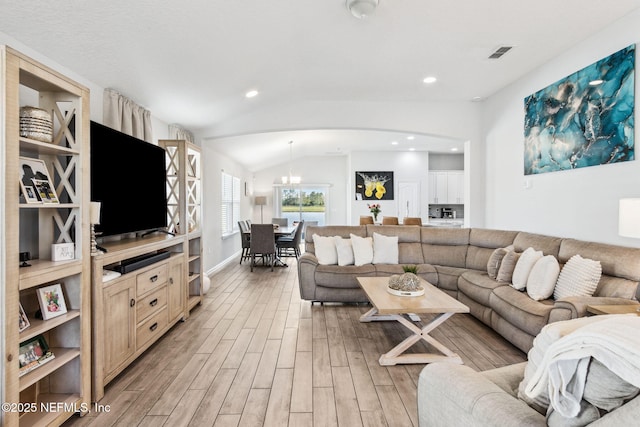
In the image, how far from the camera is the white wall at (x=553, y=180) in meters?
2.94

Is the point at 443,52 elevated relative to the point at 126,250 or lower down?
elevated

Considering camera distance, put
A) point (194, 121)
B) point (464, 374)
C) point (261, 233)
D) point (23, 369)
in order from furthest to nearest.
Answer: point (261, 233), point (194, 121), point (23, 369), point (464, 374)

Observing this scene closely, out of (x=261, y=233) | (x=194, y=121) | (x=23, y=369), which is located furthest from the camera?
(x=261, y=233)

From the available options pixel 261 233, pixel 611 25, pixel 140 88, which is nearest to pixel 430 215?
pixel 261 233

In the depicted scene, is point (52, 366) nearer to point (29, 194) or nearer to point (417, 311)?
point (29, 194)

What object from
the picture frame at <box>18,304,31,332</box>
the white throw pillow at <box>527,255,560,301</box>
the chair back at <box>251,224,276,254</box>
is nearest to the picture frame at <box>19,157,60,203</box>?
the picture frame at <box>18,304,31,332</box>

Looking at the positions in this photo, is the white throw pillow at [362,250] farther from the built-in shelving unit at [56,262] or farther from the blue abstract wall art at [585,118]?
the built-in shelving unit at [56,262]

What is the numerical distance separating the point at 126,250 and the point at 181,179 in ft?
5.05

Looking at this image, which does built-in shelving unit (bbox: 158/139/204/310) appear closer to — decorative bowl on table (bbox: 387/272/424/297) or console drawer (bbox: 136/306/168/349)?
console drawer (bbox: 136/306/168/349)

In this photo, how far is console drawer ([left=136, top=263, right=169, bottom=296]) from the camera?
2.75 meters

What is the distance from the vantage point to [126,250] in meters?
2.60

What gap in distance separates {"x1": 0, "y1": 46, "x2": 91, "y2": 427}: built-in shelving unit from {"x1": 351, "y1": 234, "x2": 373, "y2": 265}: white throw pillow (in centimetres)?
313

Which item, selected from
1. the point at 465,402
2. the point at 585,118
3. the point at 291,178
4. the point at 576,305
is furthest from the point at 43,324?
the point at 291,178

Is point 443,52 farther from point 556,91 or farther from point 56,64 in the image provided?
point 56,64
